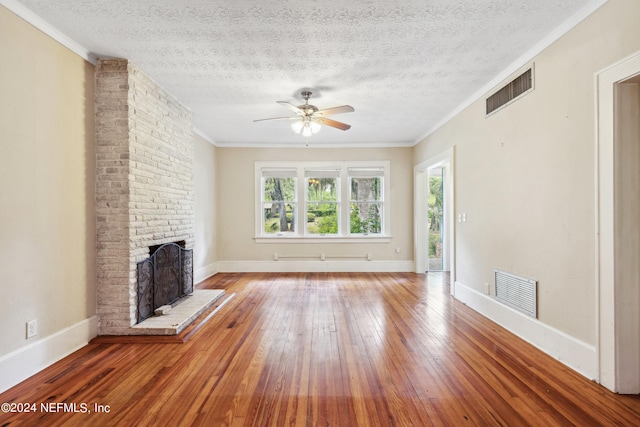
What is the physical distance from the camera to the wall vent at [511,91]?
9.48 ft

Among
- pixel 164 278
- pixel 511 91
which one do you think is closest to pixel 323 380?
pixel 164 278

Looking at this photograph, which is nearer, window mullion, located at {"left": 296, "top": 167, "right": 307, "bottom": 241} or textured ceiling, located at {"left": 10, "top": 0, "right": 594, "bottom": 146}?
textured ceiling, located at {"left": 10, "top": 0, "right": 594, "bottom": 146}

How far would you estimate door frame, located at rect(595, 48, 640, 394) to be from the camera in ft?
6.68

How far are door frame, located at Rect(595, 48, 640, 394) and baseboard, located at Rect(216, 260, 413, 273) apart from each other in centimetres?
440

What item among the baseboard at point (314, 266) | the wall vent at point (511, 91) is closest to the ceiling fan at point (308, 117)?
the wall vent at point (511, 91)

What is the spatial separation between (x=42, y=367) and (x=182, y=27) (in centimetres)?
302

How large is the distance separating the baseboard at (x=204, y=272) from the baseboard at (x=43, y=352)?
2.46 meters

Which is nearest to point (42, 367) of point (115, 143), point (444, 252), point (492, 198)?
point (115, 143)

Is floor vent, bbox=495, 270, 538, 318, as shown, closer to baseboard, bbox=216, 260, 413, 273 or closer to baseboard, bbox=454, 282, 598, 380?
baseboard, bbox=454, 282, 598, 380

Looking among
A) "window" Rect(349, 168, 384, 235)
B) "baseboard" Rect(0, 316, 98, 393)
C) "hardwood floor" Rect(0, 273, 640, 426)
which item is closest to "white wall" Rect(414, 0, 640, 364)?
"hardwood floor" Rect(0, 273, 640, 426)

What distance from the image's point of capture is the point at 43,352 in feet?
7.89

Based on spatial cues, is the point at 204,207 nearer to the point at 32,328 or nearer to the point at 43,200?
the point at 43,200

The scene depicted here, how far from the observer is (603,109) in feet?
6.95

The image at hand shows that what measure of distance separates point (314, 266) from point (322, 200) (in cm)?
148
